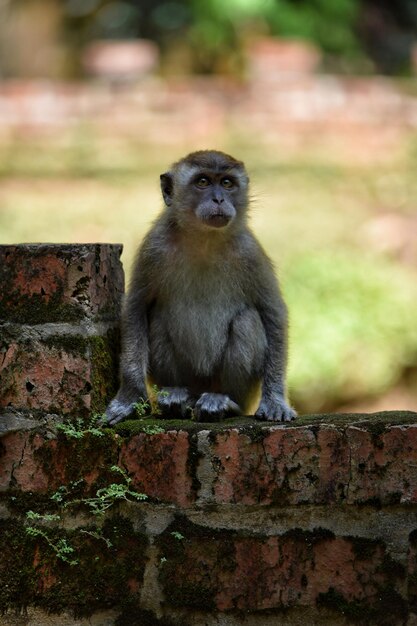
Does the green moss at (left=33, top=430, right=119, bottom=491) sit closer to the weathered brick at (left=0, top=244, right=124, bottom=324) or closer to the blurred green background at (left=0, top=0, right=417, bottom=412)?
the weathered brick at (left=0, top=244, right=124, bottom=324)

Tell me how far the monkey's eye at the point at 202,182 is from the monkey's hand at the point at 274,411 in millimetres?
1060

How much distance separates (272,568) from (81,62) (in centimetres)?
1083

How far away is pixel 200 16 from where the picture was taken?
1179 centimetres

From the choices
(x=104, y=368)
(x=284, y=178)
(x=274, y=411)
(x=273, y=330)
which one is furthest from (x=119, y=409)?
(x=284, y=178)

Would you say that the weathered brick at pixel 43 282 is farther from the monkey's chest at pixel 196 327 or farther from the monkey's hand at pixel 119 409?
the monkey's chest at pixel 196 327

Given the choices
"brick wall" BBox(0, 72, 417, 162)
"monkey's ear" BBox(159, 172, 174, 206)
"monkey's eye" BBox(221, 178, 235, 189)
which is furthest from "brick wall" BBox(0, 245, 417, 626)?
"brick wall" BBox(0, 72, 417, 162)

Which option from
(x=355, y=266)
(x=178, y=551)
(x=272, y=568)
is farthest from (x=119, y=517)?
(x=355, y=266)

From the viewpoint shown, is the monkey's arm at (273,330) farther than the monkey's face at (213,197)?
No

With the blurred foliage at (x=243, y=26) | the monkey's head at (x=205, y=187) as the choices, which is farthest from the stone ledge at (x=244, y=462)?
Answer: the blurred foliage at (x=243, y=26)

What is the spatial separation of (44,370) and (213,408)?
1.93 feet

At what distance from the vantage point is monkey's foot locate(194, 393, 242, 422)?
3086mm

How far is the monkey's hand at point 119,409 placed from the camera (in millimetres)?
2949

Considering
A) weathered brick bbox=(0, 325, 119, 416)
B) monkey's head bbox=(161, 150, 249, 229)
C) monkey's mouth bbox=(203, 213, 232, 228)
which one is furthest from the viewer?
monkey's head bbox=(161, 150, 249, 229)

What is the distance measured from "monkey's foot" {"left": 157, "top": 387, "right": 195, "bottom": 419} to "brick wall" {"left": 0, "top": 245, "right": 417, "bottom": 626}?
46cm
